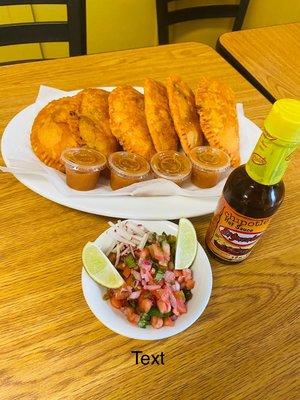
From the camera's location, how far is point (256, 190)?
76 cm

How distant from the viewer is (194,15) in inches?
83.9

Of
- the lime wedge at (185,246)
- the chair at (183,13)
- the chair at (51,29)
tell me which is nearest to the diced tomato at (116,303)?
the lime wedge at (185,246)

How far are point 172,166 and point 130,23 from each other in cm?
199

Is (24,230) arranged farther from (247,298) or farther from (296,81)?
(296,81)

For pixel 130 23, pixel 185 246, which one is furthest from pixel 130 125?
pixel 130 23

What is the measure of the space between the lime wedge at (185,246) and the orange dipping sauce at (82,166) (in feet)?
0.83

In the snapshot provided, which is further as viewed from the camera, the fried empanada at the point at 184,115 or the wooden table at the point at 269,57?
the wooden table at the point at 269,57

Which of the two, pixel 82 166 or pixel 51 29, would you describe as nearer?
pixel 82 166

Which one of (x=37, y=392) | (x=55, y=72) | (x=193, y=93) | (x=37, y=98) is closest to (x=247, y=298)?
(x=37, y=392)

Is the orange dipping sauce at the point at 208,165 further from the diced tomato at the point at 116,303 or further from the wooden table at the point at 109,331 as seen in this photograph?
the diced tomato at the point at 116,303

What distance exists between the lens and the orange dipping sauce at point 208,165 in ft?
3.38

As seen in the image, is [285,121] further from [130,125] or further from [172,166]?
[130,125]

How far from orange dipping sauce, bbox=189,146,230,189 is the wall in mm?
1696

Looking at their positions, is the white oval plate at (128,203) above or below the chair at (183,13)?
below
